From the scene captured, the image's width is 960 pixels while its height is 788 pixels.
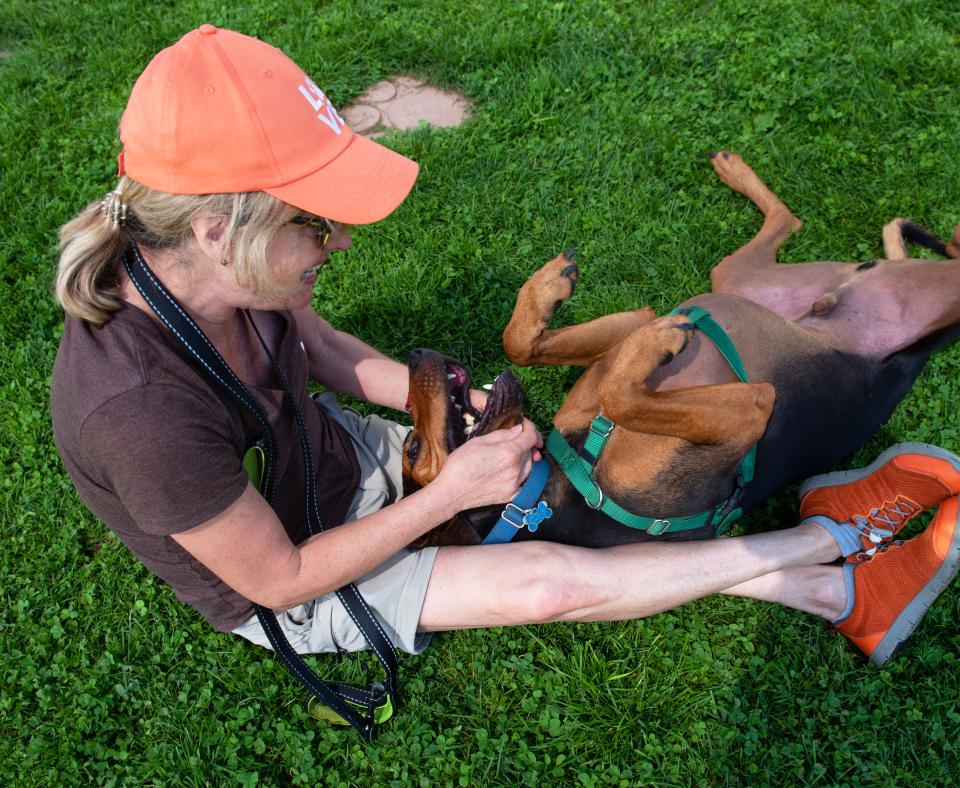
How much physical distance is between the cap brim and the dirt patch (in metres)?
2.51

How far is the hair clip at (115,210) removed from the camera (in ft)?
6.88

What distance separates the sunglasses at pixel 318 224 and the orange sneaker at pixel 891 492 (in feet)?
8.04

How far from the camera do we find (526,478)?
289 cm

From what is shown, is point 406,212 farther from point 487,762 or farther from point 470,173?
point 487,762

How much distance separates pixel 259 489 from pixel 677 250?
263 cm

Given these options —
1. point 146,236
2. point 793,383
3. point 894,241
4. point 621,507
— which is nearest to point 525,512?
point 621,507

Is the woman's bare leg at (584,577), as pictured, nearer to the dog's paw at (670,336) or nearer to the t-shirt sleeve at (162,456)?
the dog's paw at (670,336)

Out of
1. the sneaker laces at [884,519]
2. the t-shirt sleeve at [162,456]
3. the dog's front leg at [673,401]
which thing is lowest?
the sneaker laces at [884,519]

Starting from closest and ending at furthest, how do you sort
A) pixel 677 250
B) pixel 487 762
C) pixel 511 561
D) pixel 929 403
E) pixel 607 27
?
pixel 511 561
pixel 487 762
pixel 929 403
pixel 677 250
pixel 607 27

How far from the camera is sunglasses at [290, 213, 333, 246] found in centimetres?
212

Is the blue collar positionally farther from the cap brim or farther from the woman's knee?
the cap brim

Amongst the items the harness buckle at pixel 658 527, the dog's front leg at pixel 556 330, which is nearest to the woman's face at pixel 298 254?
the dog's front leg at pixel 556 330

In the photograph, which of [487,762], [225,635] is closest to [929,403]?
[487,762]

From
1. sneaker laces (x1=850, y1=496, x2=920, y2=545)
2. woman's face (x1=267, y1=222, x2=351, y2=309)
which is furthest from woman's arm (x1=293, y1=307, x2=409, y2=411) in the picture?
sneaker laces (x1=850, y1=496, x2=920, y2=545)
